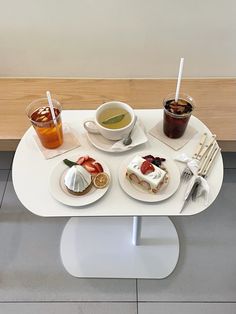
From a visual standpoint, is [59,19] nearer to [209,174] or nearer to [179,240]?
[209,174]

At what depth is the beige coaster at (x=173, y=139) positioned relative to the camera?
103cm

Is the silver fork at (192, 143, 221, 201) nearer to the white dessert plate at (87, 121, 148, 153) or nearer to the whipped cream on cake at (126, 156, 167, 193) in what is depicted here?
the whipped cream on cake at (126, 156, 167, 193)

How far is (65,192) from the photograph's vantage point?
35.9 inches

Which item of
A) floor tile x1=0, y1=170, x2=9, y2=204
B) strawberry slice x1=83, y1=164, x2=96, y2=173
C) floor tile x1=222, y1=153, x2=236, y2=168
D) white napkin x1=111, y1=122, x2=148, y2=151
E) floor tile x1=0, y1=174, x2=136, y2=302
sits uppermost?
white napkin x1=111, y1=122, x2=148, y2=151

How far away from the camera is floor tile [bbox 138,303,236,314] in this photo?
4.42 ft

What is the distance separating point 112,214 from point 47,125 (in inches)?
14.2

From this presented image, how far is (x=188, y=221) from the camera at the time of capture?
164 cm

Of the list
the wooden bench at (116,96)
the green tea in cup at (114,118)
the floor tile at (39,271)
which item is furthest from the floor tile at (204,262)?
the green tea in cup at (114,118)

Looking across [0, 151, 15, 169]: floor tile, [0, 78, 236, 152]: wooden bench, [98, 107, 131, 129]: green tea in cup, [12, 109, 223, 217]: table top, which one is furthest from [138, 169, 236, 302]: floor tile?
[0, 151, 15, 169]: floor tile

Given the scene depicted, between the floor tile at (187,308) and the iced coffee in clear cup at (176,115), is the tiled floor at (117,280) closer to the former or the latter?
the floor tile at (187,308)

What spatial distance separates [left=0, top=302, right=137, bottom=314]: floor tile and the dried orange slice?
749mm

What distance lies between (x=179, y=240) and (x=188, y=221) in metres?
0.13

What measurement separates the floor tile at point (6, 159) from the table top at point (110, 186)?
2.98ft

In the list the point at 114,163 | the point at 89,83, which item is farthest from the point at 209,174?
the point at 89,83
